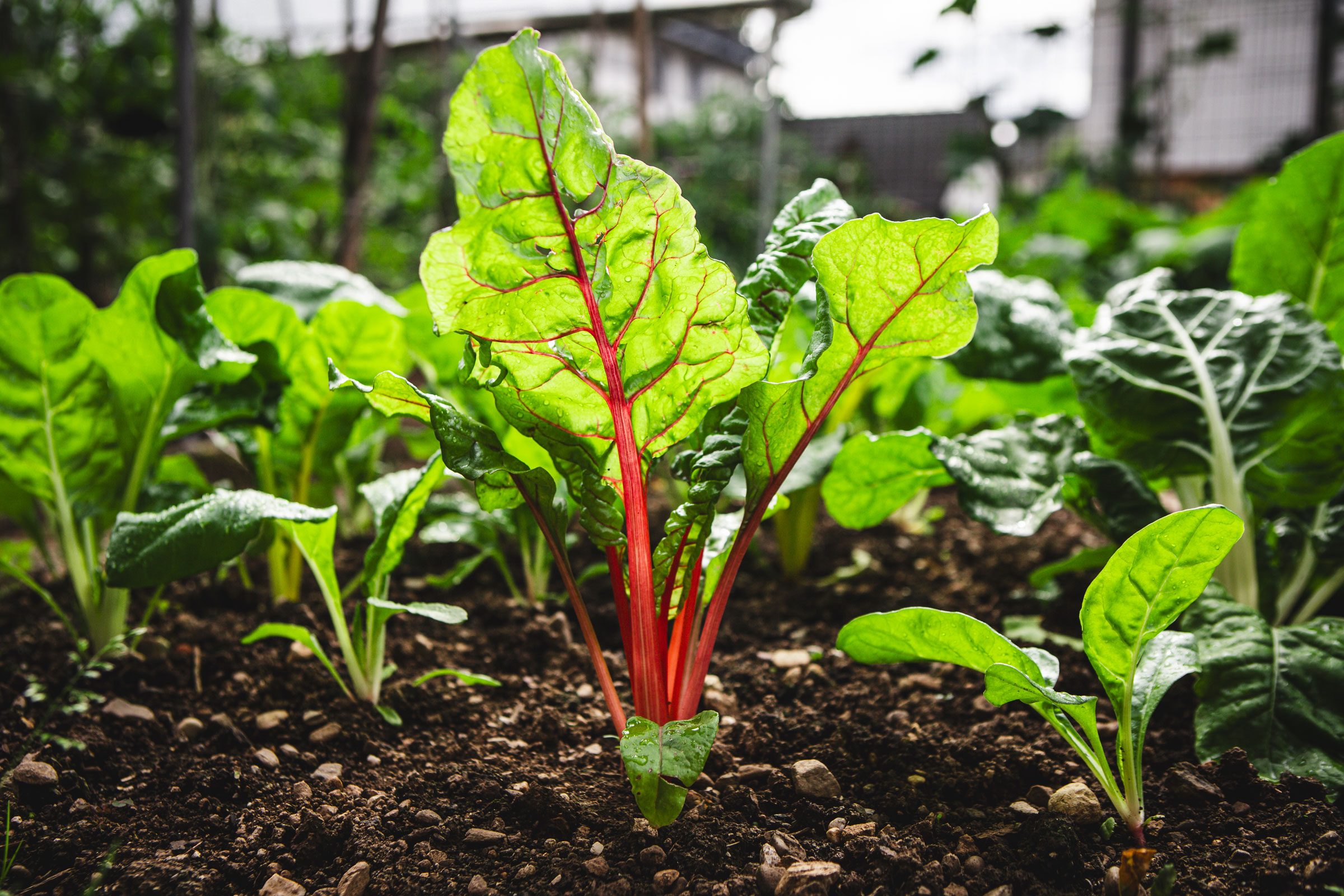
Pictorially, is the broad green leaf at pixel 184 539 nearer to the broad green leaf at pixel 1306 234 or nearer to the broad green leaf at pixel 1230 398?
the broad green leaf at pixel 1230 398

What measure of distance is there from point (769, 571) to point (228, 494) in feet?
2.91

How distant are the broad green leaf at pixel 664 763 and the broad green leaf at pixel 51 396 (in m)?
0.89

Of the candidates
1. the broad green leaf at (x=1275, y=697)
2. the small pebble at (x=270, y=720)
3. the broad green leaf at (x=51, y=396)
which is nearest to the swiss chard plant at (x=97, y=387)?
the broad green leaf at (x=51, y=396)

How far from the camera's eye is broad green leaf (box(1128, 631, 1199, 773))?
2.66ft

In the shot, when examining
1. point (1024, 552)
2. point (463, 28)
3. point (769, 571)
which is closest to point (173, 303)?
point (769, 571)

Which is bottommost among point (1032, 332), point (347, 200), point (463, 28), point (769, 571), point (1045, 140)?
point (769, 571)

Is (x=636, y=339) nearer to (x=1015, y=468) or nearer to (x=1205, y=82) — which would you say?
(x=1015, y=468)

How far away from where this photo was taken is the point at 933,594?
4.67 feet

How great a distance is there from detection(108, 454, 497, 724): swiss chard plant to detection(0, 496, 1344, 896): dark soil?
6 centimetres

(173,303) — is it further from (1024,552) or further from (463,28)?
(463,28)

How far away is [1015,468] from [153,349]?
1117 mm

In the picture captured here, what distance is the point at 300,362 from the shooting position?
1277mm

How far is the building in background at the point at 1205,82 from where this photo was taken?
212 inches

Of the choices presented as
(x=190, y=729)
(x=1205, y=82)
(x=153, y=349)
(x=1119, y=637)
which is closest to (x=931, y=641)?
(x=1119, y=637)
